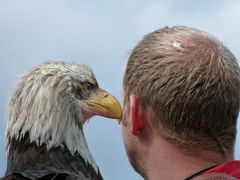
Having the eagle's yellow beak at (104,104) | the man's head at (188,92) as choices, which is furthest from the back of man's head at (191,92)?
the eagle's yellow beak at (104,104)

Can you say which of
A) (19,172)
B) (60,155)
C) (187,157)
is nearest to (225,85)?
(187,157)

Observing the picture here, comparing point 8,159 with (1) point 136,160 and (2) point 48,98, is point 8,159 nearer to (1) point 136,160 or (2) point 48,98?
(2) point 48,98

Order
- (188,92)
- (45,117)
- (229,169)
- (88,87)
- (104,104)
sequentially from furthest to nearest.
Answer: (88,87)
(104,104)
(45,117)
(188,92)
(229,169)

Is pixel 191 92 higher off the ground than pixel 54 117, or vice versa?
pixel 191 92

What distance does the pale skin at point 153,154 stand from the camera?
2670 millimetres

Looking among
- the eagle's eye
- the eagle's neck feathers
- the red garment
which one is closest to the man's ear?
the red garment

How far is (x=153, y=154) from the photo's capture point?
278 cm

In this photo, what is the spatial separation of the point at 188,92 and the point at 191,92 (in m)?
0.01

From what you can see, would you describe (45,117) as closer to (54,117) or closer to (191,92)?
(54,117)

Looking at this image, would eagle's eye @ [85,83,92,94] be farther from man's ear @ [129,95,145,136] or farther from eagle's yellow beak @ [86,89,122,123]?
man's ear @ [129,95,145,136]

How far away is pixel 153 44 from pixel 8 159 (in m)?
4.12

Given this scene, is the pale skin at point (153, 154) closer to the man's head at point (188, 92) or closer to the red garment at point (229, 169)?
the man's head at point (188, 92)

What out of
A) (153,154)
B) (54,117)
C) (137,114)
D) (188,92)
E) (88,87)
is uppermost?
(188,92)

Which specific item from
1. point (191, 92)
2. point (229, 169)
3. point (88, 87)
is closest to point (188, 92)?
point (191, 92)
